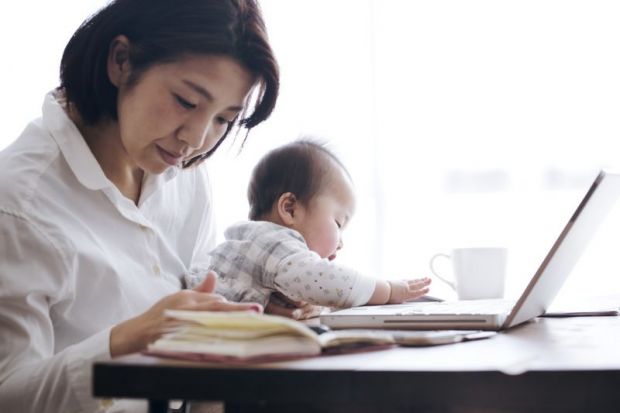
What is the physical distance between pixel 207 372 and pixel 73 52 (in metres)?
0.92

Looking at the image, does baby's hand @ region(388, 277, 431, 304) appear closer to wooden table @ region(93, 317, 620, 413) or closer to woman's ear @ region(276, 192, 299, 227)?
woman's ear @ region(276, 192, 299, 227)

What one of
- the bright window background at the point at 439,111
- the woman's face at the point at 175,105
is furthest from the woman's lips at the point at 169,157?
the bright window background at the point at 439,111

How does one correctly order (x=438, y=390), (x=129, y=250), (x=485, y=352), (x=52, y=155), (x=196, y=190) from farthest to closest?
(x=196, y=190), (x=129, y=250), (x=52, y=155), (x=485, y=352), (x=438, y=390)

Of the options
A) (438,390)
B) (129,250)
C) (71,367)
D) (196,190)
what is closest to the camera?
(438,390)

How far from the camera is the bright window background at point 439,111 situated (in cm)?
239

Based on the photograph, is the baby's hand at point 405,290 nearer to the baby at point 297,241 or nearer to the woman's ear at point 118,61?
the baby at point 297,241

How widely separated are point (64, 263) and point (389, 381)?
67 cm

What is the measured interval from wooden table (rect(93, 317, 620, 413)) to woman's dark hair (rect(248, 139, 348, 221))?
2.96ft

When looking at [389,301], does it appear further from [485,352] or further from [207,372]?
[207,372]

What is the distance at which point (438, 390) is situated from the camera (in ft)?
2.00

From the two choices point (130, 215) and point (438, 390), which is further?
point (130, 215)

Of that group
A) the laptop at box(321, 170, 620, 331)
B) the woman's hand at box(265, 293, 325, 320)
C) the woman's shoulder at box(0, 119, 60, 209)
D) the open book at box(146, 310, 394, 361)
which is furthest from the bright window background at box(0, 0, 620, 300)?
the open book at box(146, 310, 394, 361)

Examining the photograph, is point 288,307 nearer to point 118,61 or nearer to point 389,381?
point 118,61

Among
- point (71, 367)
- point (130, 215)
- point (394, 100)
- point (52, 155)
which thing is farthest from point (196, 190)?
point (394, 100)
